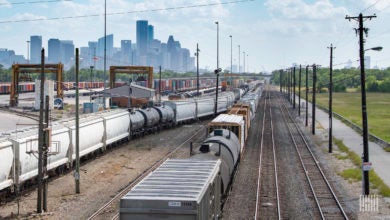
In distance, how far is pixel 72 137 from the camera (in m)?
33.0

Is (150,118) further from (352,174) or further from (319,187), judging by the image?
(319,187)

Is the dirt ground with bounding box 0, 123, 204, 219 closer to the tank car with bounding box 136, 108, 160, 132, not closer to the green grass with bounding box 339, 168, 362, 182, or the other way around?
the tank car with bounding box 136, 108, 160, 132

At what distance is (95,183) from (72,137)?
151 inches

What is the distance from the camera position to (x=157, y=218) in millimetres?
13484

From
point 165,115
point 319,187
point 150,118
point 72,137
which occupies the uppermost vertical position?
point 165,115

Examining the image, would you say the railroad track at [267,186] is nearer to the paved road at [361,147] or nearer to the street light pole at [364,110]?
the street light pole at [364,110]

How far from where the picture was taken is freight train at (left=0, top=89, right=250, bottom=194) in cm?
2558

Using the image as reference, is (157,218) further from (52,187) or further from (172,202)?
(52,187)

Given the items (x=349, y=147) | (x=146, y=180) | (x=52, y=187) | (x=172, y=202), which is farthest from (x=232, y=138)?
(x=349, y=147)

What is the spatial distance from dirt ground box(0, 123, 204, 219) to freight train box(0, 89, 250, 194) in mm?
991

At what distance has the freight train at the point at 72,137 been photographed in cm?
2558

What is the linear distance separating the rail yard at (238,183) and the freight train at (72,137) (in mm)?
1034

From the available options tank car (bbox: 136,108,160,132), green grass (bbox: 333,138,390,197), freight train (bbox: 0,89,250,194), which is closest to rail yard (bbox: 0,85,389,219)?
green grass (bbox: 333,138,390,197)

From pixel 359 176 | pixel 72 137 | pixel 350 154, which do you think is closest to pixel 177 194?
pixel 72 137
